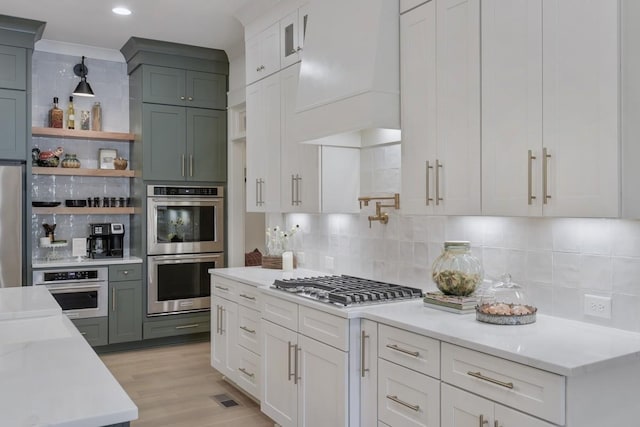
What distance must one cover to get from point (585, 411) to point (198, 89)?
4.82m

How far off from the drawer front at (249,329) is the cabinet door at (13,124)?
2.63 m

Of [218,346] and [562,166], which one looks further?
[218,346]

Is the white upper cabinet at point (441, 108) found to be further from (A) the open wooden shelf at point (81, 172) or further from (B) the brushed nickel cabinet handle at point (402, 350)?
(A) the open wooden shelf at point (81, 172)

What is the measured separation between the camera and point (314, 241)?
419 centimetres

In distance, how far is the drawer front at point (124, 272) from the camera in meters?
5.16

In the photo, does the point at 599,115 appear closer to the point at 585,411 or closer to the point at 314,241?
the point at 585,411

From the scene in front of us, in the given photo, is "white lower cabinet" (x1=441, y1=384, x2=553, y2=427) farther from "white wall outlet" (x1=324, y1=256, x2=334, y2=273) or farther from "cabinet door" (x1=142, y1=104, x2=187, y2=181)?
"cabinet door" (x1=142, y1=104, x2=187, y2=181)

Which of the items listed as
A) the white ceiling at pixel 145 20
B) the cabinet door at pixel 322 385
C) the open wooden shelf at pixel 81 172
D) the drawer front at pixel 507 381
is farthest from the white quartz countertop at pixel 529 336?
the open wooden shelf at pixel 81 172

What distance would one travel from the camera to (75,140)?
5.50 metres

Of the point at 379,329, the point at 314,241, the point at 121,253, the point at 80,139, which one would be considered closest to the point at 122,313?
the point at 121,253

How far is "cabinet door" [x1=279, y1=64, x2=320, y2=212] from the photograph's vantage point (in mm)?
3596

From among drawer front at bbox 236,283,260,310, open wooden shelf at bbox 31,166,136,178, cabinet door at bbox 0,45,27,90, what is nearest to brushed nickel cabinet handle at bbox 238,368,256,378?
drawer front at bbox 236,283,260,310

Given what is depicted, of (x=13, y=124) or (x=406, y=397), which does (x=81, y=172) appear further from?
(x=406, y=397)

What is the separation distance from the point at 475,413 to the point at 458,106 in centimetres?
136
